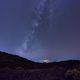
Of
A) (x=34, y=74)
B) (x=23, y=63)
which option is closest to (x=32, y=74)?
(x=34, y=74)

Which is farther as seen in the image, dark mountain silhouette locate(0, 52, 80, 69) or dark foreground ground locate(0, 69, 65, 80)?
dark mountain silhouette locate(0, 52, 80, 69)

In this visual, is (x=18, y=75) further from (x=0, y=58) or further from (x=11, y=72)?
(x=0, y=58)

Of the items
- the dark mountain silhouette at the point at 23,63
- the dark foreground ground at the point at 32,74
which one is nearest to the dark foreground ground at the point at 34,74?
Result: the dark foreground ground at the point at 32,74

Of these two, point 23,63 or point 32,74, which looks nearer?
point 32,74

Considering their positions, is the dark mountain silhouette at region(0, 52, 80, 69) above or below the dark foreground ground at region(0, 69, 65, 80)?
above

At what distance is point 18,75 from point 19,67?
638 mm

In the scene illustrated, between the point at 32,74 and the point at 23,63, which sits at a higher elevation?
the point at 23,63

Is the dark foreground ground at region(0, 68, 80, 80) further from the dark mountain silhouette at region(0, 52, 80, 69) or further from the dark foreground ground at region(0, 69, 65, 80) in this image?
the dark mountain silhouette at region(0, 52, 80, 69)

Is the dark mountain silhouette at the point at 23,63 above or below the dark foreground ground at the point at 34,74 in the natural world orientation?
above

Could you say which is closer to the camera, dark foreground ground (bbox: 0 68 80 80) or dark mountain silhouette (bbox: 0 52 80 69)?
dark foreground ground (bbox: 0 68 80 80)

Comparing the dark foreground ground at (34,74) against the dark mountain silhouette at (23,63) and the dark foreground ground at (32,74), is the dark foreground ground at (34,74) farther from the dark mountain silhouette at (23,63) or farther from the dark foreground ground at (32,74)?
the dark mountain silhouette at (23,63)

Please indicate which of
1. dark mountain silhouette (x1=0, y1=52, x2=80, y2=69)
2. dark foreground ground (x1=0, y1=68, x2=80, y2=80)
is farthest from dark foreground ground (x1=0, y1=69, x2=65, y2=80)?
dark mountain silhouette (x1=0, y1=52, x2=80, y2=69)

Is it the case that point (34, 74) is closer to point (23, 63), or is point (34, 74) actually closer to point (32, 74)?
point (32, 74)

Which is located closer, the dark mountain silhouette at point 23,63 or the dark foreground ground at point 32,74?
the dark foreground ground at point 32,74
